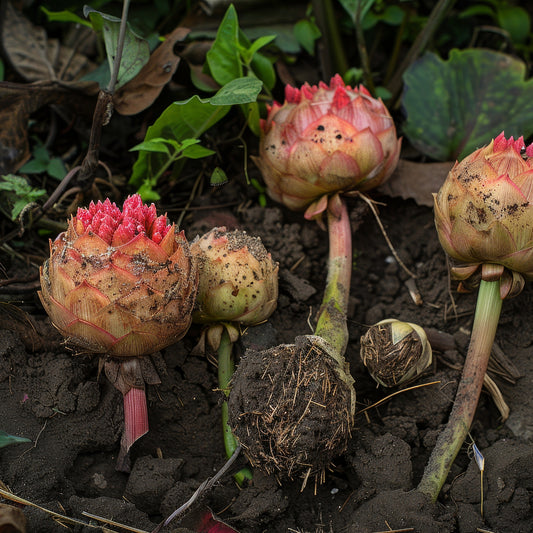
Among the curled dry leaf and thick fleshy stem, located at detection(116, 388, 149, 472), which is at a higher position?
the curled dry leaf

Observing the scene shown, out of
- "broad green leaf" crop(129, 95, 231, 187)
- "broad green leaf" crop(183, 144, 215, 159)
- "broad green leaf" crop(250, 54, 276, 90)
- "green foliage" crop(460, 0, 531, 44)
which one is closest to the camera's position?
"broad green leaf" crop(129, 95, 231, 187)

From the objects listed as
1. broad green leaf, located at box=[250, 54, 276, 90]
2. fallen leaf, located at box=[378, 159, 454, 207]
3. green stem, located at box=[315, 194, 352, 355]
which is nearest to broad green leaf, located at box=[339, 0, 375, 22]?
broad green leaf, located at box=[250, 54, 276, 90]

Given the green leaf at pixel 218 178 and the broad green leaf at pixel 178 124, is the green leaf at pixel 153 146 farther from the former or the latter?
the green leaf at pixel 218 178

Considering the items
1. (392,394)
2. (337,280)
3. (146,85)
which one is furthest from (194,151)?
(392,394)

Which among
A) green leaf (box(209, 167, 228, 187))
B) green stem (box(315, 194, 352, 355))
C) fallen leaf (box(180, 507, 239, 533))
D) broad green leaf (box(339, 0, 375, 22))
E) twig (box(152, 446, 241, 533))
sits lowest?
fallen leaf (box(180, 507, 239, 533))

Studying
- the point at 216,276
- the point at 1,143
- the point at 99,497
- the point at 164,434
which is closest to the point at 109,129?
the point at 1,143

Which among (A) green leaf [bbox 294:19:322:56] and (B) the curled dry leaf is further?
(A) green leaf [bbox 294:19:322:56]

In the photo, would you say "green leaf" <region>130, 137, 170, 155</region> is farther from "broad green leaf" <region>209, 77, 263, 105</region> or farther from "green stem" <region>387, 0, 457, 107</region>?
"green stem" <region>387, 0, 457, 107</region>
